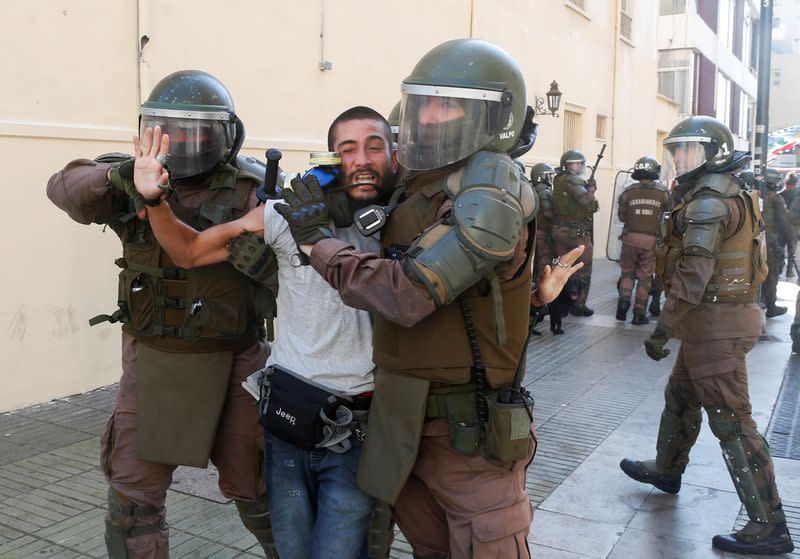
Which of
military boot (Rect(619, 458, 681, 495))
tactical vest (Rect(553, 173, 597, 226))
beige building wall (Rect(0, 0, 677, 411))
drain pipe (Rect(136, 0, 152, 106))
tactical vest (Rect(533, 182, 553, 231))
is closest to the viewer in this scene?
military boot (Rect(619, 458, 681, 495))

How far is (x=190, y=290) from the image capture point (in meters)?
2.89

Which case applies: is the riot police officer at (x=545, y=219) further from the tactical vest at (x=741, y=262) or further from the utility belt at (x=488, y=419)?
the utility belt at (x=488, y=419)

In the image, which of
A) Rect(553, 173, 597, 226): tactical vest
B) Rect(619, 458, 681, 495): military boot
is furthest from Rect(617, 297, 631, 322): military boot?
Rect(619, 458, 681, 495): military boot

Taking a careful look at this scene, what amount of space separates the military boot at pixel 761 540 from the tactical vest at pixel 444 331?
206 cm

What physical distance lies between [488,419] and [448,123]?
824 millimetres

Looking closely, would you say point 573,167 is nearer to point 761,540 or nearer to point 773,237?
point 773,237

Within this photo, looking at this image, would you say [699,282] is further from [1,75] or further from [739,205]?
[1,75]

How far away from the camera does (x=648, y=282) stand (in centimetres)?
1005

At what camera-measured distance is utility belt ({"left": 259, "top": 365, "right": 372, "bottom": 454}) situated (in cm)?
240

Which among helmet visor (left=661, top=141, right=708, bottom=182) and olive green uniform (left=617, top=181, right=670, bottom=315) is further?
olive green uniform (left=617, top=181, right=670, bottom=315)

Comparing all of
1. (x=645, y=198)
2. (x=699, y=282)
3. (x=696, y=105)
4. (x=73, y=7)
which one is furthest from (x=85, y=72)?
(x=696, y=105)

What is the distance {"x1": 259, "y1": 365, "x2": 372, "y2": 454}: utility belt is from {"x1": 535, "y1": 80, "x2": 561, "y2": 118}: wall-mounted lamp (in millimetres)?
11627

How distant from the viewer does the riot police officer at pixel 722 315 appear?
12.4ft

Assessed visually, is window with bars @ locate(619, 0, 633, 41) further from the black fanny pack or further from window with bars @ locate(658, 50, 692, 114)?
the black fanny pack
